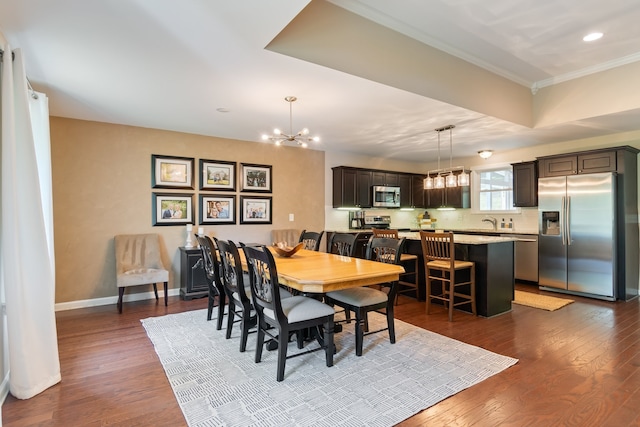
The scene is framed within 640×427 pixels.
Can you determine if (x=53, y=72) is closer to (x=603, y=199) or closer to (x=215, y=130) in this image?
(x=215, y=130)

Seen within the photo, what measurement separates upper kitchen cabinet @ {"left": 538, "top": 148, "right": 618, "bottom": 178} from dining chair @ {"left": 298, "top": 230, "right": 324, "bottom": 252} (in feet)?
13.1

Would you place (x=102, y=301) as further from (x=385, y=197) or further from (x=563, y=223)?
(x=563, y=223)

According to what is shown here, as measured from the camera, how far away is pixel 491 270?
3.99 metres

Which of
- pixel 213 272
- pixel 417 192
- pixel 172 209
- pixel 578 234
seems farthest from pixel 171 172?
pixel 578 234

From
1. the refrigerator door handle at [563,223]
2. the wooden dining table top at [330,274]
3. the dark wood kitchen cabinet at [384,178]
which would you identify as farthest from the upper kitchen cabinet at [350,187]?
the wooden dining table top at [330,274]

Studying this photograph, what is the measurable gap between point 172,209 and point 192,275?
1087 millimetres

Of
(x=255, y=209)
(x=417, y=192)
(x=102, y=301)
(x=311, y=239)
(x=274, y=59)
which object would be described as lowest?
(x=102, y=301)

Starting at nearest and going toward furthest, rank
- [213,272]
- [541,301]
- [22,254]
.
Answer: [22,254], [213,272], [541,301]

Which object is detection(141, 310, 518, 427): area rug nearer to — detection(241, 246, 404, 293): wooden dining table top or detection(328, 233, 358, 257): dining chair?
detection(241, 246, 404, 293): wooden dining table top

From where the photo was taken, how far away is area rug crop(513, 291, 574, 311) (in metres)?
4.44

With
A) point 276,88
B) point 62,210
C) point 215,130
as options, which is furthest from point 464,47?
point 62,210

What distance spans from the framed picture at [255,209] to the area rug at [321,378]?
2566 mm

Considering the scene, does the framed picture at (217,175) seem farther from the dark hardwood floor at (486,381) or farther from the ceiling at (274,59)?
the dark hardwood floor at (486,381)

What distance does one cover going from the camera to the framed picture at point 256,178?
5.73 metres
